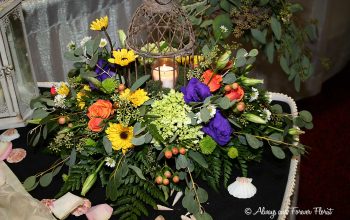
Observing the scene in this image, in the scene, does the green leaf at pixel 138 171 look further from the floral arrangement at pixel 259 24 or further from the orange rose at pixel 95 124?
the floral arrangement at pixel 259 24

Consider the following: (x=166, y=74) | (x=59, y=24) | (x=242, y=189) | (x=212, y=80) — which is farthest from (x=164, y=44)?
(x=59, y=24)

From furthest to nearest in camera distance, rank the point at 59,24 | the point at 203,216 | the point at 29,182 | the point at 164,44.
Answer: the point at 59,24 → the point at 164,44 → the point at 29,182 → the point at 203,216

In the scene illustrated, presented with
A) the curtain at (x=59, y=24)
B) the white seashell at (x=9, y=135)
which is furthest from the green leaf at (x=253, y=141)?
the curtain at (x=59, y=24)

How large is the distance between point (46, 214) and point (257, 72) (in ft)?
5.32

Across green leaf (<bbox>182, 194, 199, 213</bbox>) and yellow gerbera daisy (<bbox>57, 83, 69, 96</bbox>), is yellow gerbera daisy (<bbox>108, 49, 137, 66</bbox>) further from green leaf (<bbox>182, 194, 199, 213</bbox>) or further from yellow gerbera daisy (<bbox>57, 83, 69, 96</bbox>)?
green leaf (<bbox>182, 194, 199, 213</bbox>)

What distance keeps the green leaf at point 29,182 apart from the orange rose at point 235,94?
470 mm

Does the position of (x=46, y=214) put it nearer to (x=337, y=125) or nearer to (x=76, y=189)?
(x=76, y=189)

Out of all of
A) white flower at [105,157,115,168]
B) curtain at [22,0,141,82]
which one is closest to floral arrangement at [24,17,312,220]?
white flower at [105,157,115,168]

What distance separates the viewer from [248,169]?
1059 mm

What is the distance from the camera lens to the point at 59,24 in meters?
1.70

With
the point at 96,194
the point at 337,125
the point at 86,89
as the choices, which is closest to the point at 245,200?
the point at 96,194

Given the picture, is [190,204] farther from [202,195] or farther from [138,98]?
[138,98]

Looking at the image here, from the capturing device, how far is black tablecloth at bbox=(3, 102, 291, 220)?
94 cm

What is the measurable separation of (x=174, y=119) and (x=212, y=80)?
0.14 metres
